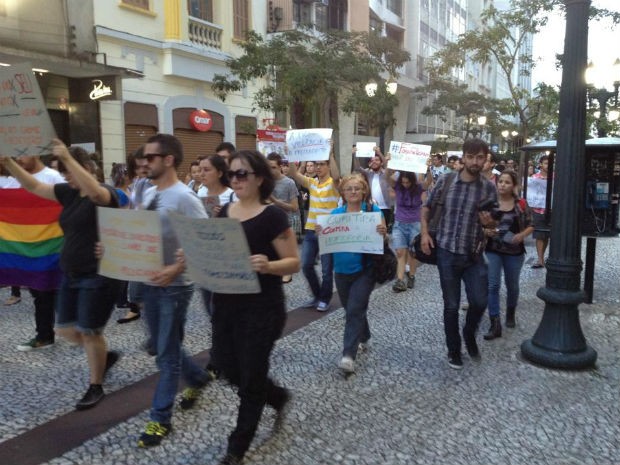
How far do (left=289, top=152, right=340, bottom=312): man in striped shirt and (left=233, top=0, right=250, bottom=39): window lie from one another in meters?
11.7

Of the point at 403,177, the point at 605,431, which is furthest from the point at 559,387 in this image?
the point at 403,177

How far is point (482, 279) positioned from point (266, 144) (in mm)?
4455

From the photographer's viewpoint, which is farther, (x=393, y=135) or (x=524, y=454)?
(x=393, y=135)

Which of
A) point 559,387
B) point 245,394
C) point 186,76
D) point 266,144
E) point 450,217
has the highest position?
point 186,76

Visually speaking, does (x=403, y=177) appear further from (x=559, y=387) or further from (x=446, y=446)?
(x=446, y=446)

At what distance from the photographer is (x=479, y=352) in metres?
4.84

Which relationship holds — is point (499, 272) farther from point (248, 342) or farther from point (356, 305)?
point (248, 342)

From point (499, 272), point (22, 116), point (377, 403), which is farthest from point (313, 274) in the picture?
point (22, 116)

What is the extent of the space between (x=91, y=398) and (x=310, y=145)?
12.4 feet

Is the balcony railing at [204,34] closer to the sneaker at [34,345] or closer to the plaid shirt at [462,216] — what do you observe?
the sneaker at [34,345]

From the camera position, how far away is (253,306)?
289cm

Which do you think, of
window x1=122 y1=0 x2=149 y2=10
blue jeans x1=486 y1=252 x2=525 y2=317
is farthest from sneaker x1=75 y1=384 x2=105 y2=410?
window x1=122 y1=0 x2=149 y2=10

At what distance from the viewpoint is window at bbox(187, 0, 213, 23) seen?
15.5m

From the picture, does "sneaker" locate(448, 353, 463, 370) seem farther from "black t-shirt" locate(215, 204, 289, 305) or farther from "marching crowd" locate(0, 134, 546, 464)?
"black t-shirt" locate(215, 204, 289, 305)
